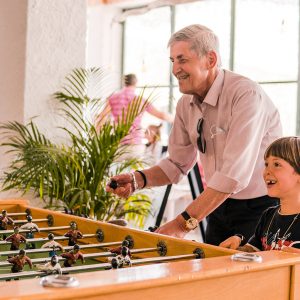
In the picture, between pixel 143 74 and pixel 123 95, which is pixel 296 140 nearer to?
pixel 123 95

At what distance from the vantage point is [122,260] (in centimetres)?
197

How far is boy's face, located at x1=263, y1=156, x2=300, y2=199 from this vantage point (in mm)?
2498

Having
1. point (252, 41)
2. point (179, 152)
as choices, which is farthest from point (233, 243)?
point (252, 41)

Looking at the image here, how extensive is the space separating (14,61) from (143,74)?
632 cm

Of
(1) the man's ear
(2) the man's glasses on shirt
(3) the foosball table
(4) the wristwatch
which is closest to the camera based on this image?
(3) the foosball table

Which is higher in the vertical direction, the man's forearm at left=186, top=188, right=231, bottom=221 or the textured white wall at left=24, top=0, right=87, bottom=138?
the textured white wall at left=24, top=0, right=87, bottom=138

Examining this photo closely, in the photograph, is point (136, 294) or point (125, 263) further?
point (125, 263)

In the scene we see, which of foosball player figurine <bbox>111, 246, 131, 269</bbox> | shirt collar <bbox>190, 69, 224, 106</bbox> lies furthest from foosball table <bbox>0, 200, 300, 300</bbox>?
shirt collar <bbox>190, 69, 224, 106</bbox>

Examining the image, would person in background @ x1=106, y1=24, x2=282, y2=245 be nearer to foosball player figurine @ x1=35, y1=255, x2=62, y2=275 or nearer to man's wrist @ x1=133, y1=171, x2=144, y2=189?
man's wrist @ x1=133, y1=171, x2=144, y2=189

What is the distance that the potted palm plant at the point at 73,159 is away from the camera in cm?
469

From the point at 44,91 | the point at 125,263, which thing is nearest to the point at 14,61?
the point at 44,91

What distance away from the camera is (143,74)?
11.3m

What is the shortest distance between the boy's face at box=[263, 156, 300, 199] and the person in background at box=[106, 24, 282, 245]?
29 centimetres

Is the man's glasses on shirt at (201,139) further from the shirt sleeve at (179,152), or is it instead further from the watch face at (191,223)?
the watch face at (191,223)
